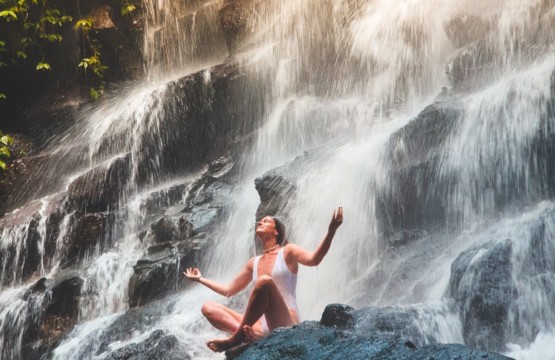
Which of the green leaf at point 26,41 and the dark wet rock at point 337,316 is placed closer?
the dark wet rock at point 337,316

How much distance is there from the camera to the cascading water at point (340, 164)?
6512 millimetres

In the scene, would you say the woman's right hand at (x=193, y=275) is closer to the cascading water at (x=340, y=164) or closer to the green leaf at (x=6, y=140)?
the cascading water at (x=340, y=164)

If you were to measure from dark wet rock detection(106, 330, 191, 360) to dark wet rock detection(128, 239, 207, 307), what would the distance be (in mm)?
2949

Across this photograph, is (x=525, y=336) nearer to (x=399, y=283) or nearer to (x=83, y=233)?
(x=399, y=283)

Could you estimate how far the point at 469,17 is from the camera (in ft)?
37.9

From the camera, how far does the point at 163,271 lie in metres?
8.56

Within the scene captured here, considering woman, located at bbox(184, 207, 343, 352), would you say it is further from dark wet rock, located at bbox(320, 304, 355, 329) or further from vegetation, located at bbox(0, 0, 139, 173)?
vegetation, located at bbox(0, 0, 139, 173)

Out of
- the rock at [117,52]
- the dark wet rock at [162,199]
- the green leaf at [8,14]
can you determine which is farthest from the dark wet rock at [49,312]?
the green leaf at [8,14]

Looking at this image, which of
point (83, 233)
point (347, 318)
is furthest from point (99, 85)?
point (347, 318)

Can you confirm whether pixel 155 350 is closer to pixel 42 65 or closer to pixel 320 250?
pixel 320 250

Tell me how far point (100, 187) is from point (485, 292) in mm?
7728

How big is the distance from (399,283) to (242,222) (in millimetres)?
3327

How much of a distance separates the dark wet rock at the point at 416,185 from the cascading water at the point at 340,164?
20 millimetres

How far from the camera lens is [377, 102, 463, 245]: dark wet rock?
7512 millimetres
